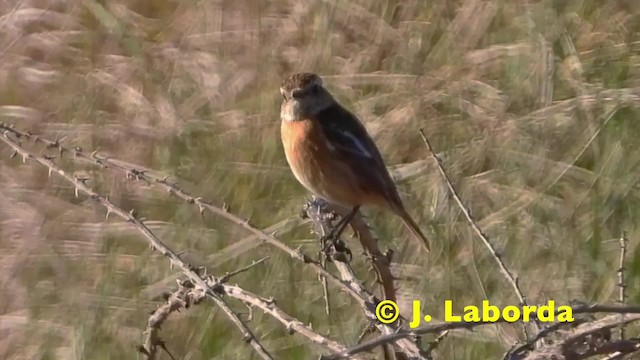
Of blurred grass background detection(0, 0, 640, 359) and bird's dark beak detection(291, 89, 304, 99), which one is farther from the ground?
bird's dark beak detection(291, 89, 304, 99)

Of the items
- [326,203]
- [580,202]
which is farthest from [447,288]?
[326,203]

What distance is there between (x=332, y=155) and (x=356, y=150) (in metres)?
0.08

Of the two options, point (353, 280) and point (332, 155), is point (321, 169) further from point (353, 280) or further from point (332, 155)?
point (353, 280)

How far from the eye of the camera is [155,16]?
682cm

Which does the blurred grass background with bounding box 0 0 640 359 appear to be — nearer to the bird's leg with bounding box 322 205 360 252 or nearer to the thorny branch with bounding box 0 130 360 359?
the bird's leg with bounding box 322 205 360 252

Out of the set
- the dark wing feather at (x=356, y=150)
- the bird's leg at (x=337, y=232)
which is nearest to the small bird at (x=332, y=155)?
the dark wing feather at (x=356, y=150)

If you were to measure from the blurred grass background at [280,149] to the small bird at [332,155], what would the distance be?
55 centimetres

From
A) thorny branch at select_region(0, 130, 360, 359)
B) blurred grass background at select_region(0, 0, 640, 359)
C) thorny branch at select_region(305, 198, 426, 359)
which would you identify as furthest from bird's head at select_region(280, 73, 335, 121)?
thorny branch at select_region(0, 130, 360, 359)

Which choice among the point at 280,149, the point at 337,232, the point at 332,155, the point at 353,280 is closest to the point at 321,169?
the point at 332,155

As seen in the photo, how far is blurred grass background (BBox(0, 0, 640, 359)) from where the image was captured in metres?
4.61

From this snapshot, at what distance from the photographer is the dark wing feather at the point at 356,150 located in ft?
12.7

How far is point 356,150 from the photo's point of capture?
12.8ft

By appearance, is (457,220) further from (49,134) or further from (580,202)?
(49,134)

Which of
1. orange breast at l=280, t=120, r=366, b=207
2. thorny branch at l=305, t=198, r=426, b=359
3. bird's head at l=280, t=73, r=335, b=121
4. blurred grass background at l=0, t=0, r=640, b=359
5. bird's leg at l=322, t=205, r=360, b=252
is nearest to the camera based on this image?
thorny branch at l=305, t=198, r=426, b=359
